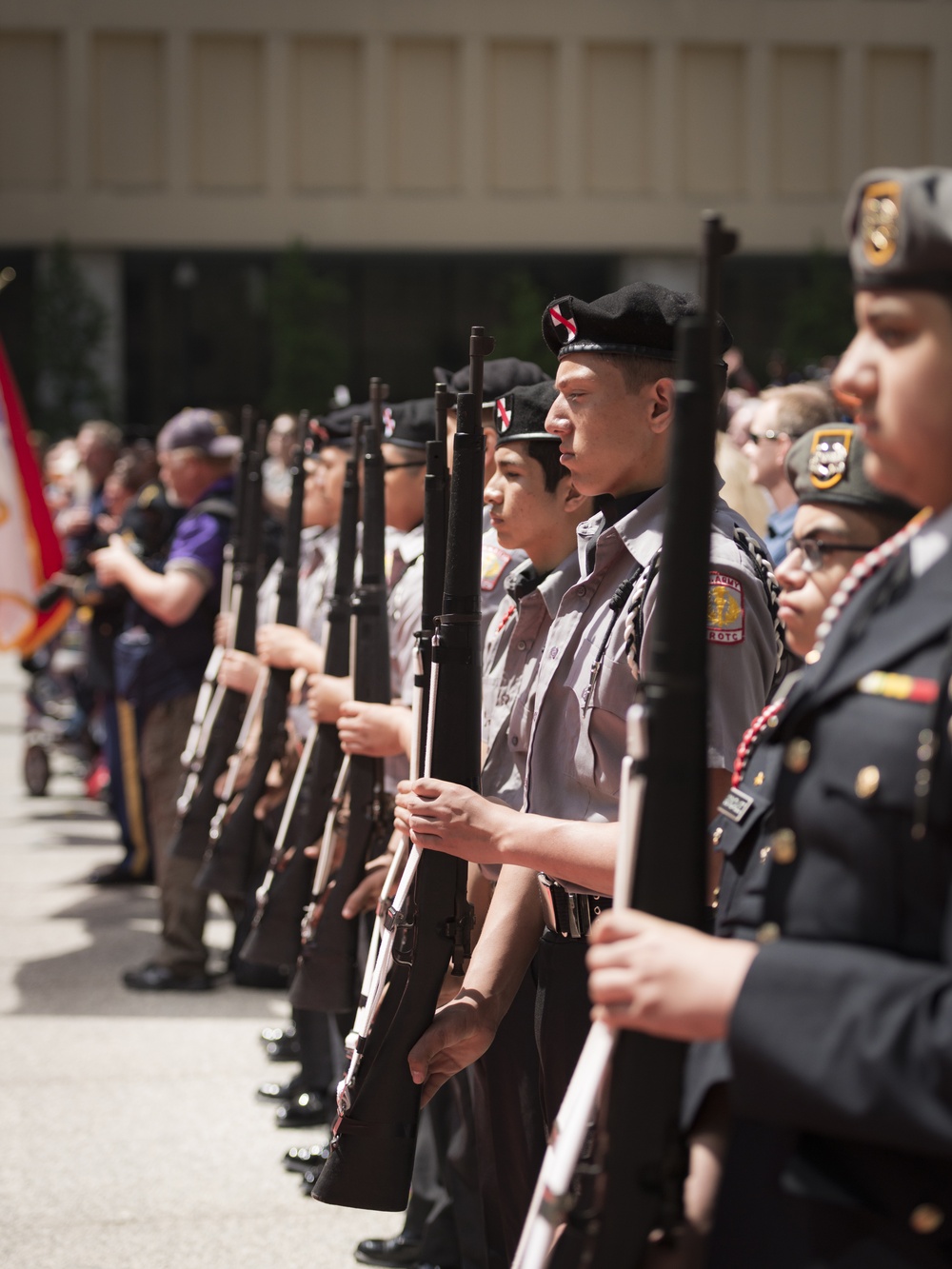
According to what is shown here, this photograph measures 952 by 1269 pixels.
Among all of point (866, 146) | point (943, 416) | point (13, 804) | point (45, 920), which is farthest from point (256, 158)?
point (943, 416)

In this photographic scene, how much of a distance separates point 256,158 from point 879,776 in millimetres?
31065

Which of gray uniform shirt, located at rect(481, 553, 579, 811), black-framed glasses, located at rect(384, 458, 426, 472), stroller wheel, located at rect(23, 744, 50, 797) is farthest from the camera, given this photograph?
stroller wheel, located at rect(23, 744, 50, 797)

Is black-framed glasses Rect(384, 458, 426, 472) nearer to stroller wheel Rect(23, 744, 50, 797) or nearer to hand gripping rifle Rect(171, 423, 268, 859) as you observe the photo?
hand gripping rifle Rect(171, 423, 268, 859)

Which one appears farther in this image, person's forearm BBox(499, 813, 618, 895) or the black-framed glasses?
the black-framed glasses

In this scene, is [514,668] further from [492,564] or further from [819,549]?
[819,549]

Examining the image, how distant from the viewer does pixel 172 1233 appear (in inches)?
157

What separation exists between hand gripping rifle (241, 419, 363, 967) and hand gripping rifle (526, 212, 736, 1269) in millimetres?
2817

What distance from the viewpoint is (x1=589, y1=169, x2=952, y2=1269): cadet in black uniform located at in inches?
55.5

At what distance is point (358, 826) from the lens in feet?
13.3

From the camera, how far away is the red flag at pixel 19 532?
305 inches

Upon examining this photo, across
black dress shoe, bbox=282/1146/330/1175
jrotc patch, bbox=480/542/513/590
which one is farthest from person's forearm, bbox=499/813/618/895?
black dress shoe, bbox=282/1146/330/1175

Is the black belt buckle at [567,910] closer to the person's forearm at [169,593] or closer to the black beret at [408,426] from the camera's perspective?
the black beret at [408,426]

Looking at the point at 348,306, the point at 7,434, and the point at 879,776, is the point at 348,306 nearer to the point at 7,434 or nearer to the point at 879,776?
the point at 7,434

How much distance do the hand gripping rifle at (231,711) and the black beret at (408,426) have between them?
44.9 inches
